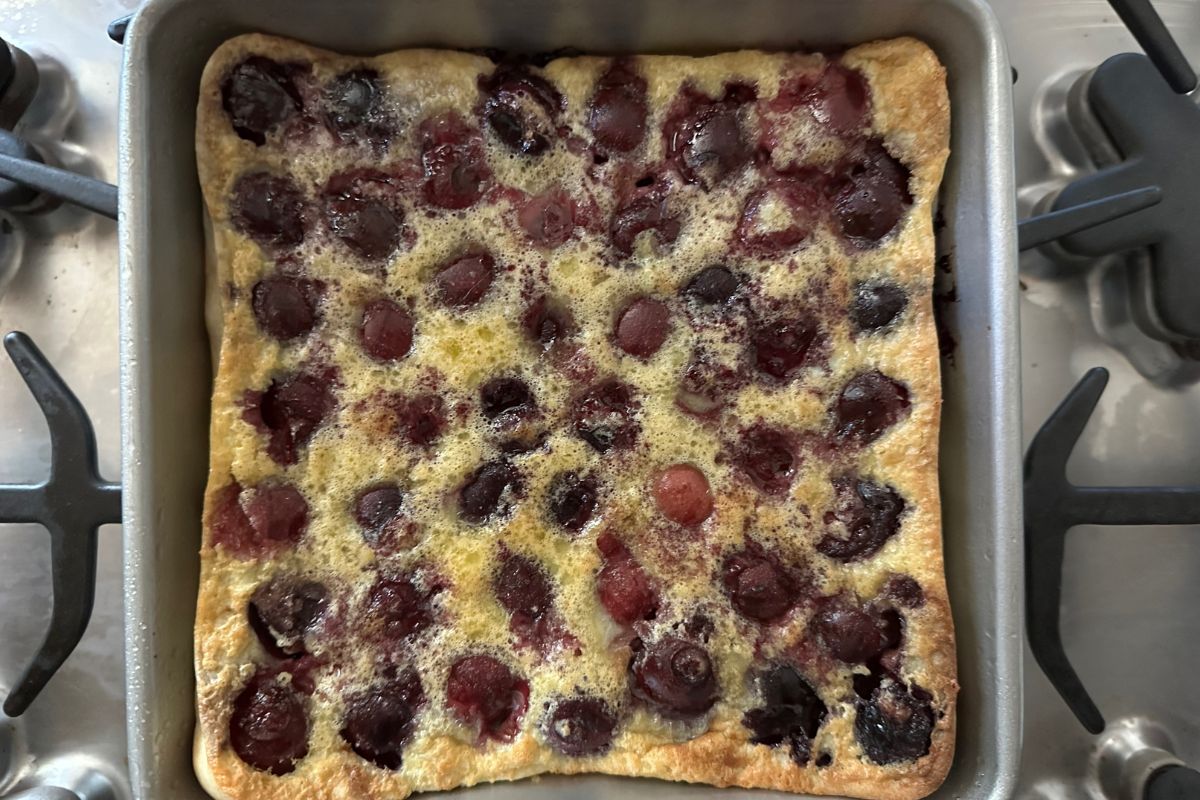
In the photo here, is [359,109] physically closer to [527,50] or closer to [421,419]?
[527,50]

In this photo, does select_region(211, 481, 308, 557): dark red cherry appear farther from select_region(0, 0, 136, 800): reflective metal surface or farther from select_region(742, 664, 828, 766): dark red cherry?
select_region(742, 664, 828, 766): dark red cherry

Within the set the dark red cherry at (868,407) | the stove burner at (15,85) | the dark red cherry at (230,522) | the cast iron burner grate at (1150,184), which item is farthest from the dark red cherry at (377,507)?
the cast iron burner grate at (1150,184)

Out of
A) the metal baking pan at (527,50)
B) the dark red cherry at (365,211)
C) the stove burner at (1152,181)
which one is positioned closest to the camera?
the metal baking pan at (527,50)

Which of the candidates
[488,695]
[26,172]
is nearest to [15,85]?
[26,172]

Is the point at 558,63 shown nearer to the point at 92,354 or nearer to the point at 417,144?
the point at 417,144

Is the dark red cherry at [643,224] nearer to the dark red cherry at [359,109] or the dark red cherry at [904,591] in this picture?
the dark red cherry at [359,109]

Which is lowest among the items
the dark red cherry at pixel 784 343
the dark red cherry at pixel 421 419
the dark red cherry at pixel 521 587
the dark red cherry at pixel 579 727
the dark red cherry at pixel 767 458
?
the dark red cherry at pixel 579 727

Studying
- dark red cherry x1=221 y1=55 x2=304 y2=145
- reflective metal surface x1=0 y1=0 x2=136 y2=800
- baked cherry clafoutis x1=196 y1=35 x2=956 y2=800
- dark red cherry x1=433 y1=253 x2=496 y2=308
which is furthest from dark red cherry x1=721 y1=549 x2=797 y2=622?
reflective metal surface x1=0 y1=0 x2=136 y2=800

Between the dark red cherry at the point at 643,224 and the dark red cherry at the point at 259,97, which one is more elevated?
the dark red cherry at the point at 259,97
